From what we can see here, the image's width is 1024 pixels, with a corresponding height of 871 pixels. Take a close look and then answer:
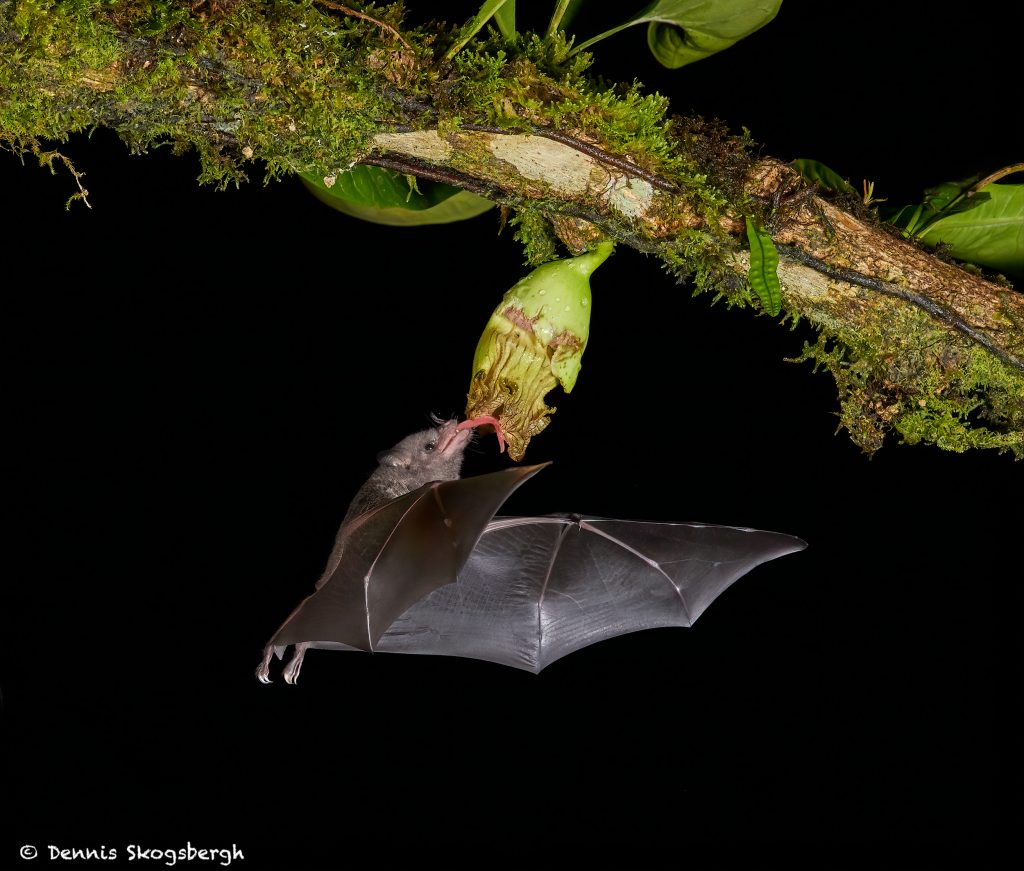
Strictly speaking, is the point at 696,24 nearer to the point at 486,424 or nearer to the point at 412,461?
the point at 486,424

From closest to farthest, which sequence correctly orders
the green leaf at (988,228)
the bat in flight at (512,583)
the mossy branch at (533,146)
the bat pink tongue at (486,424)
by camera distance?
the mossy branch at (533,146) → the bat in flight at (512,583) → the bat pink tongue at (486,424) → the green leaf at (988,228)

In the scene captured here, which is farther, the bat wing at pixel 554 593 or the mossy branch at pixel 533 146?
the bat wing at pixel 554 593

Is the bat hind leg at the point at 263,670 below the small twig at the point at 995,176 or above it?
below

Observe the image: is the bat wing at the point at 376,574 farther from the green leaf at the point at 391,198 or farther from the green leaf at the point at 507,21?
the green leaf at the point at 507,21

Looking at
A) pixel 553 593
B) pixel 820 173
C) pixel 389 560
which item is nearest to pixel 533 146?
pixel 820 173

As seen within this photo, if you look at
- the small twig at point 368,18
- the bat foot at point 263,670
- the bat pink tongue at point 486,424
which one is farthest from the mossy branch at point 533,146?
the bat foot at point 263,670

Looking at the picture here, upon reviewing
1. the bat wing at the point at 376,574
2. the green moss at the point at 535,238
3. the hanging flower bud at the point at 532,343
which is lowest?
the bat wing at the point at 376,574

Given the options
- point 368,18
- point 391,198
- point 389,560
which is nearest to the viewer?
point 368,18

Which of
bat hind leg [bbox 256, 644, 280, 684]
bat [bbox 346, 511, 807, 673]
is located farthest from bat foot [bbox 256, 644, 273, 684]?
bat [bbox 346, 511, 807, 673]
